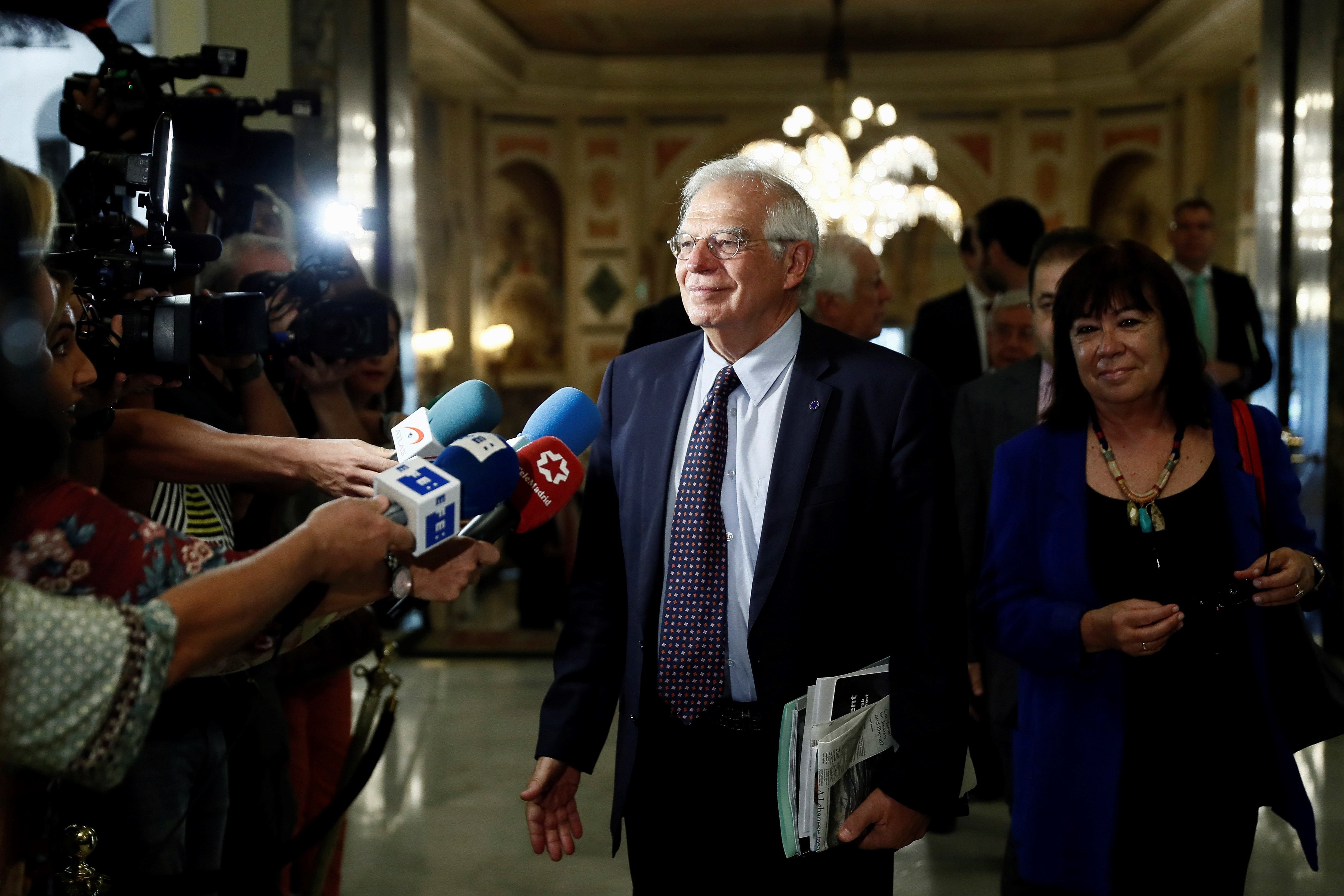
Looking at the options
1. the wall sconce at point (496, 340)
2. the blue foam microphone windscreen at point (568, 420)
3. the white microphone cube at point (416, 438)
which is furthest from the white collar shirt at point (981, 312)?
the wall sconce at point (496, 340)

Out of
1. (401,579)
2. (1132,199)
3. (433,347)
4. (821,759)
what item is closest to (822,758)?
(821,759)

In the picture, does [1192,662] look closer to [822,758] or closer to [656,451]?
[822,758]

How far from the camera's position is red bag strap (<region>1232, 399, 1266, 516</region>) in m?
2.27

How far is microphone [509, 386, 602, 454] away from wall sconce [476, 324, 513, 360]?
953cm

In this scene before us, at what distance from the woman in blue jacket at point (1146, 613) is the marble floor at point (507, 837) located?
138 centimetres

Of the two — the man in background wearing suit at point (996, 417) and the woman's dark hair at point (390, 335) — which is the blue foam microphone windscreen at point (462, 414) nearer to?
the woman's dark hair at point (390, 335)

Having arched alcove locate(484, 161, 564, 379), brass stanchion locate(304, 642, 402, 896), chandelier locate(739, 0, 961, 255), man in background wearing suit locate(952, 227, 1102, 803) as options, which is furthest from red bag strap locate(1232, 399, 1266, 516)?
arched alcove locate(484, 161, 564, 379)

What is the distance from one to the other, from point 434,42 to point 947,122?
5147 millimetres

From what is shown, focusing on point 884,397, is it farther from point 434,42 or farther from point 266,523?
point 434,42

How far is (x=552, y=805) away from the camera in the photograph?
2086 millimetres

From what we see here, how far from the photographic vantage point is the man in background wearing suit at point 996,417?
294 cm

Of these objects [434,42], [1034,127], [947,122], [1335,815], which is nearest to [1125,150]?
[1034,127]

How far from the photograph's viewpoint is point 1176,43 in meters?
9.62

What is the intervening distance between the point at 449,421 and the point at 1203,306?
4.39 metres
